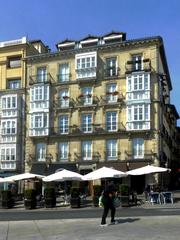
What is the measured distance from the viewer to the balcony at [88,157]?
174 ft

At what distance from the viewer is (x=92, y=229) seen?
1759 cm

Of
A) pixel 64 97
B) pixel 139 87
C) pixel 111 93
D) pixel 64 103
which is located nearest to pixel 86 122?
pixel 64 103

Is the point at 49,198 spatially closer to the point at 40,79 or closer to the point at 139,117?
the point at 139,117

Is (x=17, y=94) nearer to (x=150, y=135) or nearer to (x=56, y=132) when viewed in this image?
(x=56, y=132)

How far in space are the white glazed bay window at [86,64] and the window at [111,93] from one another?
7.34 feet

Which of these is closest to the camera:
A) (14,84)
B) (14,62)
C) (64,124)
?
(64,124)

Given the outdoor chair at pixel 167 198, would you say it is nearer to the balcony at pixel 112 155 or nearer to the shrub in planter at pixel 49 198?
the shrub in planter at pixel 49 198

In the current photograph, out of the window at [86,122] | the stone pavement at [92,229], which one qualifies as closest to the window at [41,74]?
the window at [86,122]

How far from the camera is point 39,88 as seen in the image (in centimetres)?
5741

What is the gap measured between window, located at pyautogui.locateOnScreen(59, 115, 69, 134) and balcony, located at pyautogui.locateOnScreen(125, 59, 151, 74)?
856cm

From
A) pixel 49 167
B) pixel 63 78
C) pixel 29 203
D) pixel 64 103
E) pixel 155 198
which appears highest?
pixel 63 78

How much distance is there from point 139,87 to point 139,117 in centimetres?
320

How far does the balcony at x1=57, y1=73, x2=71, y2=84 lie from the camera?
56.6 meters

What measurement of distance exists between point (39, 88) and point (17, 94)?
128 inches
